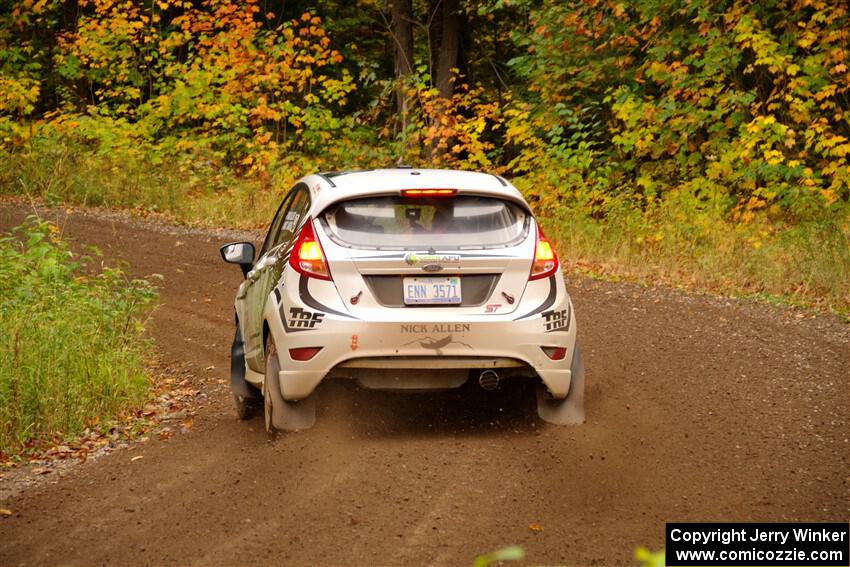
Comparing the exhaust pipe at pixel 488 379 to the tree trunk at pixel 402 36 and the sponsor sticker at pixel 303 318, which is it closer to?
the sponsor sticker at pixel 303 318

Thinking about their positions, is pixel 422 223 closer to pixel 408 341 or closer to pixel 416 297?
pixel 416 297

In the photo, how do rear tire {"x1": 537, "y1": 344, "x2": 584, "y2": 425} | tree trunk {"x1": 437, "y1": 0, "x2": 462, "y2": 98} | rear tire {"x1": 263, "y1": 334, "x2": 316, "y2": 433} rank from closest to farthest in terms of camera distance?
rear tire {"x1": 263, "y1": 334, "x2": 316, "y2": 433}, rear tire {"x1": 537, "y1": 344, "x2": 584, "y2": 425}, tree trunk {"x1": 437, "y1": 0, "x2": 462, "y2": 98}

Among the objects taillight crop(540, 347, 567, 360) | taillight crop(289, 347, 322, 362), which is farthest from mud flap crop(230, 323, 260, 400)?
taillight crop(540, 347, 567, 360)

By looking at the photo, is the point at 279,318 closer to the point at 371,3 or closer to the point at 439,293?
the point at 439,293

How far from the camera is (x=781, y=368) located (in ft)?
33.4

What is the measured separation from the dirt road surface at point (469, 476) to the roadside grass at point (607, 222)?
451cm

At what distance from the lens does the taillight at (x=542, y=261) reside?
7426 mm

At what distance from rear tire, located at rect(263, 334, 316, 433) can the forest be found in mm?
7693

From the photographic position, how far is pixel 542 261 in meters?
7.49

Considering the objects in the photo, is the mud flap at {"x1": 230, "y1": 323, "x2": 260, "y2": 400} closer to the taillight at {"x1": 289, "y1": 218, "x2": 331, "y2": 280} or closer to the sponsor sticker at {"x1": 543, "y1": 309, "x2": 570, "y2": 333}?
the taillight at {"x1": 289, "y1": 218, "x2": 331, "y2": 280}

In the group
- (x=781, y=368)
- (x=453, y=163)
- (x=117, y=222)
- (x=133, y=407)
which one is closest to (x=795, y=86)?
(x=453, y=163)

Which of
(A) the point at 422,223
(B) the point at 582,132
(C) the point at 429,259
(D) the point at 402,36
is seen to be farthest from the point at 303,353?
(D) the point at 402,36

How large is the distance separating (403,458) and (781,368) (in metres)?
4.39

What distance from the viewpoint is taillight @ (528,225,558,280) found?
7.43m
